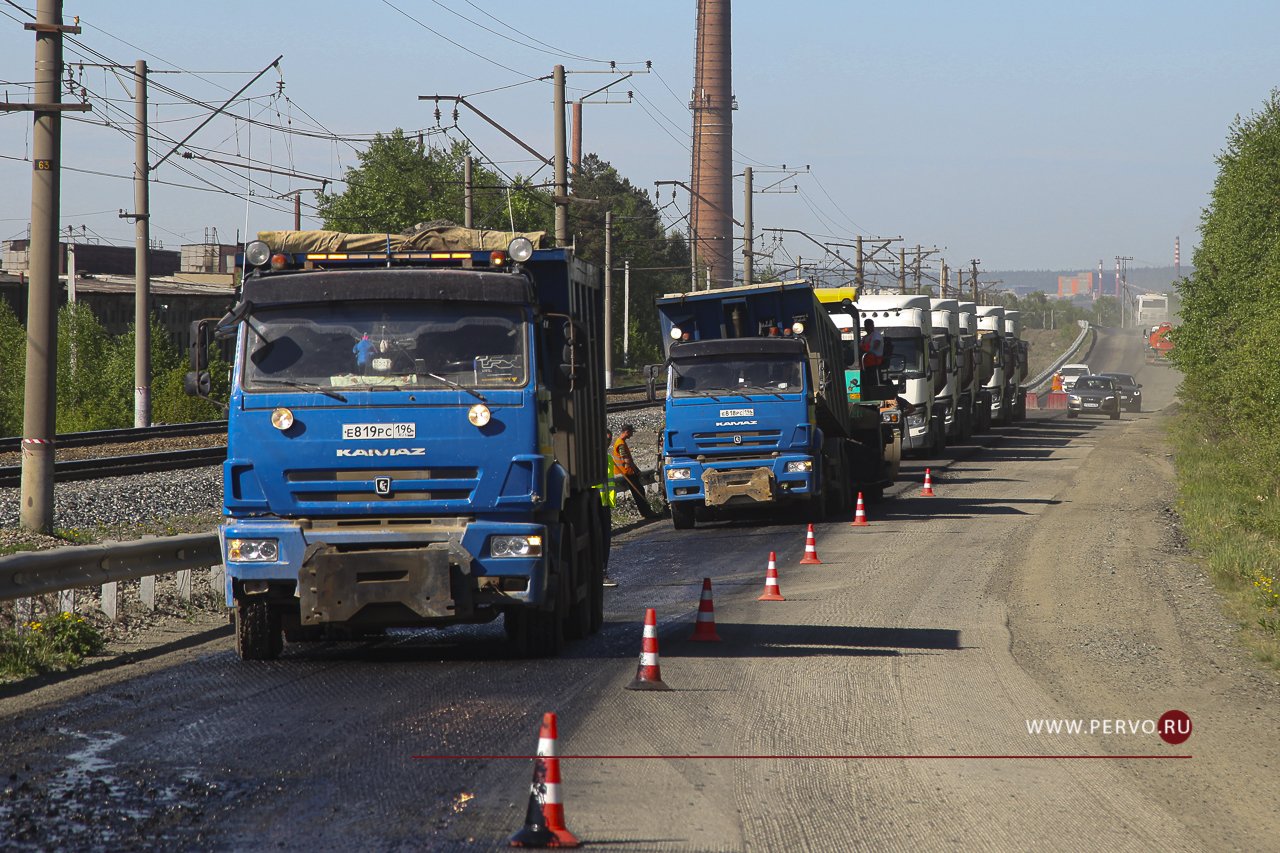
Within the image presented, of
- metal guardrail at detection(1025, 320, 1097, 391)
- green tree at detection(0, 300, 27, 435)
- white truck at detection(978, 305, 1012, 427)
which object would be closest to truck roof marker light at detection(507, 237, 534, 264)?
green tree at detection(0, 300, 27, 435)

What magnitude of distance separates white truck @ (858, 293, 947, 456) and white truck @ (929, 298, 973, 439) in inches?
37.2

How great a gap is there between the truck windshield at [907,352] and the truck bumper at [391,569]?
29.2m

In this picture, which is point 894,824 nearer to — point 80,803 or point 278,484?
point 80,803

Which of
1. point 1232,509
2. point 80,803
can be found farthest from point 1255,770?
point 1232,509

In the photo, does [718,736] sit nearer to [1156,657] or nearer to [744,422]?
[1156,657]

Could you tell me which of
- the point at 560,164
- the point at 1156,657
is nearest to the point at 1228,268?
the point at 560,164

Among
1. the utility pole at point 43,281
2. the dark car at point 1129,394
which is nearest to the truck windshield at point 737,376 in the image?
the utility pole at point 43,281

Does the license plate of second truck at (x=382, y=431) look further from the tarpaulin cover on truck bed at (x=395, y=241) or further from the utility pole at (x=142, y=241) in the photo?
the utility pole at (x=142, y=241)

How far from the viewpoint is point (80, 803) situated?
21.7 ft

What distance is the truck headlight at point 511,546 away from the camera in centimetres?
1005

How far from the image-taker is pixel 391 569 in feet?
32.3

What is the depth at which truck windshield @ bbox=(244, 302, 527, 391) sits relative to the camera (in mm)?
10180

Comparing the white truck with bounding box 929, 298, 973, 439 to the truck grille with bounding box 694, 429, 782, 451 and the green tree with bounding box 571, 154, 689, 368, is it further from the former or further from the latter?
the green tree with bounding box 571, 154, 689, 368

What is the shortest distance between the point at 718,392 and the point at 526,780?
15.7 metres
